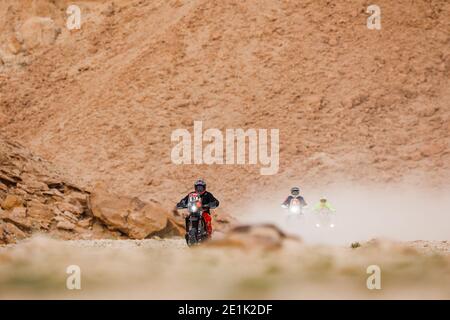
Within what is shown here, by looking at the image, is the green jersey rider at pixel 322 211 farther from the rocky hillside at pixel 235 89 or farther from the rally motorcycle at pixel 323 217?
the rocky hillside at pixel 235 89

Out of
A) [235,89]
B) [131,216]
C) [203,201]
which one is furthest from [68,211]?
[235,89]

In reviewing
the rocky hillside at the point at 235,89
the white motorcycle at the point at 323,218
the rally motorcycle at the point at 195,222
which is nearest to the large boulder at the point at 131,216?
the white motorcycle at the point at 323,218

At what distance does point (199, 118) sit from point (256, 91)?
113 inches

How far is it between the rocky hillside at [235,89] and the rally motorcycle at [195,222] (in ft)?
48.3

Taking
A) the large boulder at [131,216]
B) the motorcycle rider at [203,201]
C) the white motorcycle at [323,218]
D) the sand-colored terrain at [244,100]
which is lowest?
the motorcycle rider at [203,201]

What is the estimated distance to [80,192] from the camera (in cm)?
2036

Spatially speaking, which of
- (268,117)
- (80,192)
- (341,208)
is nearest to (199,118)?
(268,117)

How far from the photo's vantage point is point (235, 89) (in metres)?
34.8

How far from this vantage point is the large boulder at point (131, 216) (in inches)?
751

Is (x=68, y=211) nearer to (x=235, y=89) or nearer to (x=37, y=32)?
(x=235, y=89)

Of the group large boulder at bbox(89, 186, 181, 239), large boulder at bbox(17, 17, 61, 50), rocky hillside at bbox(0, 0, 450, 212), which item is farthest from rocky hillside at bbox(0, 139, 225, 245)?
large boulder at bbox(17, 17, 61, 50)

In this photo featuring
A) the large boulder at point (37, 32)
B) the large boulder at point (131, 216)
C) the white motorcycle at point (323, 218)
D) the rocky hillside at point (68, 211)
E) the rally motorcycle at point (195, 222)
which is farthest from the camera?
the large boulder at point (37, 32)

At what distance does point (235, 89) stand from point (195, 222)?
2107 centimetres

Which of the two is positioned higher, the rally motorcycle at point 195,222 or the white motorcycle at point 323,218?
the white motorcycle at point 323,218
